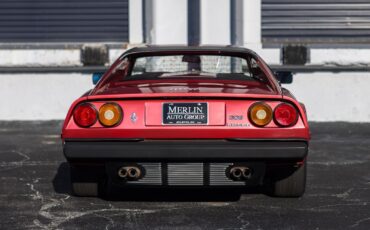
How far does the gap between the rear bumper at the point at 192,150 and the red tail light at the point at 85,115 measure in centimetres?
17

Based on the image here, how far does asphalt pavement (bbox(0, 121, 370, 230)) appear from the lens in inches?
205

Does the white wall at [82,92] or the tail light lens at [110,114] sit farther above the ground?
the tail light lens at [110,114]

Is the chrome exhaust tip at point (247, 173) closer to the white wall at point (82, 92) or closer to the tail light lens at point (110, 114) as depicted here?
the tail light lens at point (110, 114)

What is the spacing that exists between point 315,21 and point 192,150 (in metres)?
7.45

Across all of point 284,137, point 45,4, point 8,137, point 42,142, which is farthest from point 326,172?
point 45,4

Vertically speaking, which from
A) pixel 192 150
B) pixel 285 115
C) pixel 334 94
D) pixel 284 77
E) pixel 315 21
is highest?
pixel 315 21

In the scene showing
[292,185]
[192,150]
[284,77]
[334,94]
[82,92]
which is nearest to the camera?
[192,150]

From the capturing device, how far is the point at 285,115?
543 cm

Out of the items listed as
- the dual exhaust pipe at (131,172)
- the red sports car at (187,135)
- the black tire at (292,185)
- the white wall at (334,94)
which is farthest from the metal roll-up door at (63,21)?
the dual exhaust pipe at (131,172)

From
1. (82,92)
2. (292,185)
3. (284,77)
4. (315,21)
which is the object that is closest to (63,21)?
(82,92)

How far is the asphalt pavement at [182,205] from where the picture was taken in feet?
17.1

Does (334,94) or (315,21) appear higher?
(315,21)

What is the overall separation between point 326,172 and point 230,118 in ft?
7.90

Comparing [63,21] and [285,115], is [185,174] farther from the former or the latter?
[63,21]
